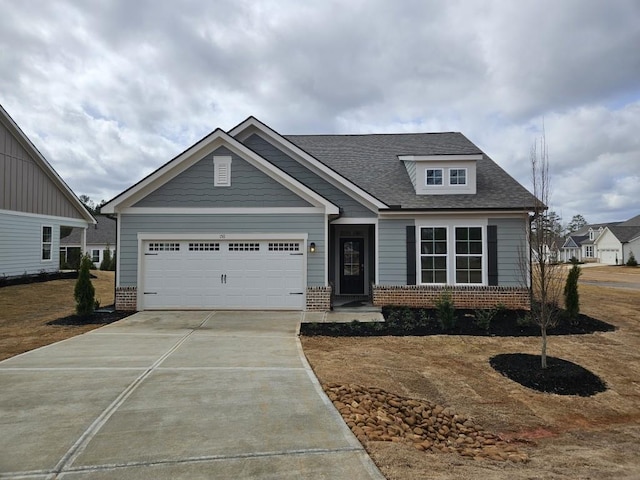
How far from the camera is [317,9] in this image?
1147cm

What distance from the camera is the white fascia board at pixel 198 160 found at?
458 inches

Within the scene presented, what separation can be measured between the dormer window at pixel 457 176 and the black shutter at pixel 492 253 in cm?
196

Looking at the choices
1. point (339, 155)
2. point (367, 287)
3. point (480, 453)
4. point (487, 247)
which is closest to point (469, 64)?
point (339, 155)

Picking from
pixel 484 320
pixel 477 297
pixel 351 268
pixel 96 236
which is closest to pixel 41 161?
pixel 351 268

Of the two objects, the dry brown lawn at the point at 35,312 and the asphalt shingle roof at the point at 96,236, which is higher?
the asphalt shingle roof at the point at 96,236

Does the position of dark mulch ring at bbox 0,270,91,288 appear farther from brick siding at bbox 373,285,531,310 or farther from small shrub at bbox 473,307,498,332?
small shrub at bbox 473,307,498,332

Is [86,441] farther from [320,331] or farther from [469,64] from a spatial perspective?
[469,64]

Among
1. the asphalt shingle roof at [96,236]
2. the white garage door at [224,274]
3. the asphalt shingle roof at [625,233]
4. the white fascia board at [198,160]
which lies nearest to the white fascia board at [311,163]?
the white fascia board at [198,160]

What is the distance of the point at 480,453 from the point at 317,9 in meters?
11.7

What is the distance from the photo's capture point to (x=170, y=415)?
14.8 ft

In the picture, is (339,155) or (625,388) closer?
(625,388)

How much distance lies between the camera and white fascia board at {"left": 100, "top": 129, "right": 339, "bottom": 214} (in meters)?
11.6

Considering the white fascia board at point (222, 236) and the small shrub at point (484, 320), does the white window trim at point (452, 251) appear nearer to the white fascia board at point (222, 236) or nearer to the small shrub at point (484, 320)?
the small shrub at point (484, 320)

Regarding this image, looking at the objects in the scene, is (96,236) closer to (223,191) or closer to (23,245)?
(23,245)
